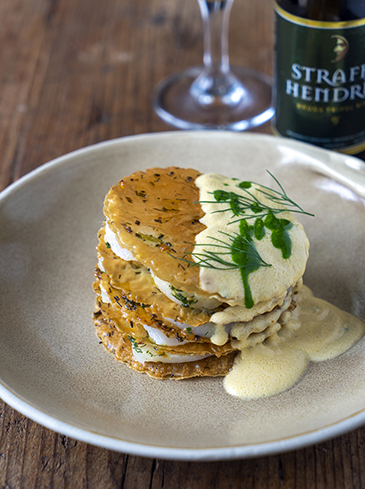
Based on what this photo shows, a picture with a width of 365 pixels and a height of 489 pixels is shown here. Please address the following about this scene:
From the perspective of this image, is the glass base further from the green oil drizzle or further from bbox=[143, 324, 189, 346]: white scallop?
bbox=[143, 324, 189, 346]: white scallop

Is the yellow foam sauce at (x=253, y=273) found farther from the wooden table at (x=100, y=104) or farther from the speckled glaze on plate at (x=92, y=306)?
the wooden table at (x=100, y=104)

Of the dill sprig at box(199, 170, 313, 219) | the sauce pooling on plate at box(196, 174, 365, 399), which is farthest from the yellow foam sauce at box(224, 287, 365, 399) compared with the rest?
the dill sprig at box(199, 170, 313, 219)

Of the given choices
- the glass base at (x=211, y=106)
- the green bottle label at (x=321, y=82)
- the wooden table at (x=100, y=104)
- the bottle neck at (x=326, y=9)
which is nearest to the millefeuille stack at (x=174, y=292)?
the wooden table at (x=100, y=104)

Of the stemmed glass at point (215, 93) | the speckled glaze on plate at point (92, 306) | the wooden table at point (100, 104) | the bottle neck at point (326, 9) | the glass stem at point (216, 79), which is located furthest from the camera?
the glass stem at point (216, 79)

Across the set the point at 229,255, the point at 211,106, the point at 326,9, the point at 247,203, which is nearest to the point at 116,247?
the point at 229,255

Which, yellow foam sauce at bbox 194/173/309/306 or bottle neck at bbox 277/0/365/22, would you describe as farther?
bottle neck at bbox 277/0/365/22

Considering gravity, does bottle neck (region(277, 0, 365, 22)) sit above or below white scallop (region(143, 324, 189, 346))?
above

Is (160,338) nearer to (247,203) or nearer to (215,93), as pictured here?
(247,203)
